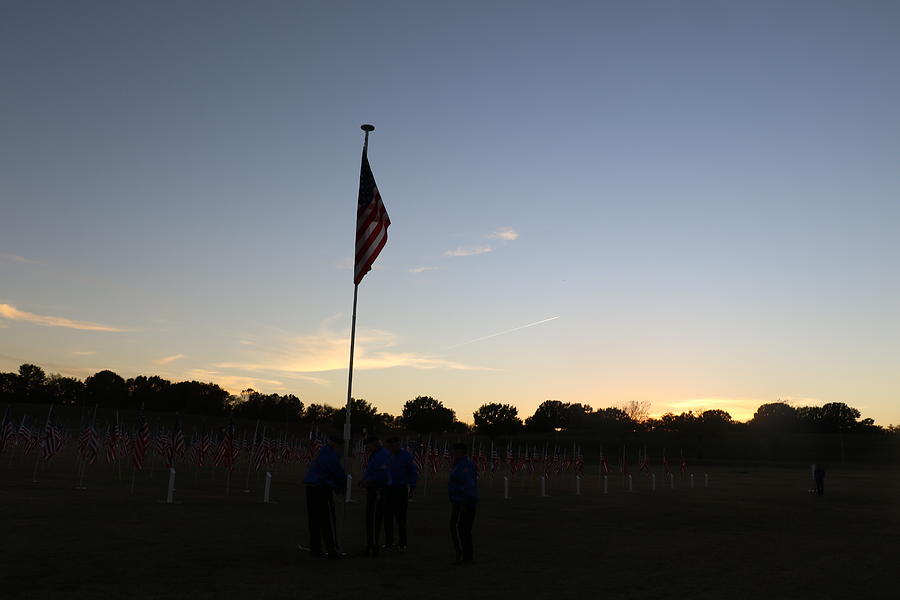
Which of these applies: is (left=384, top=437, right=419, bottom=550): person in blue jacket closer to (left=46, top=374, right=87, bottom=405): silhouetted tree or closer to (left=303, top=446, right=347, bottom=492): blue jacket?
(left=303, top=446, right=347, bottom=492): blue jacket

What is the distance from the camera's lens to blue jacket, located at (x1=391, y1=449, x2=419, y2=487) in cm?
1352

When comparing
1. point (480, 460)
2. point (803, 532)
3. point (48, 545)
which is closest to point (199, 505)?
point (48, 545)

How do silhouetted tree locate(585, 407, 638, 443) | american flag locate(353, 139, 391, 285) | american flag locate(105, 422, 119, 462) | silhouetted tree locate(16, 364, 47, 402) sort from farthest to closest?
1. silhouetted tree locate(16, 364, 47, 402)
2. silhouetted tree locate(585, 407, 638, 443)
3. american flag locate(105, 422, 119, 462)
4. american flag locate(353, 139, 391, 285)

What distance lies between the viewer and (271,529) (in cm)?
1590

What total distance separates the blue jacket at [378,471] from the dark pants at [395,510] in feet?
2.63

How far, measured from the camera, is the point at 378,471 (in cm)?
1236

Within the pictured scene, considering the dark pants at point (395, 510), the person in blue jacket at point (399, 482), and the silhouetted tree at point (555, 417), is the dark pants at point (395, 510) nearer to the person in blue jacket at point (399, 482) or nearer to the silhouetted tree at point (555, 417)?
the person in blue jacket at point (399, 482)

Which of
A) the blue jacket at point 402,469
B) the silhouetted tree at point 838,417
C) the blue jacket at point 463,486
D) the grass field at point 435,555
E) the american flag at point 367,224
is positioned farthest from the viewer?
the silhouetted tree at point 838,417

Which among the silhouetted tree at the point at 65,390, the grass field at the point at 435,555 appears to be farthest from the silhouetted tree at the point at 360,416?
the grass field at the point at 435,555

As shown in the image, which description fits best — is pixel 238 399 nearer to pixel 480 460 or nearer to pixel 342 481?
pixel 480 460

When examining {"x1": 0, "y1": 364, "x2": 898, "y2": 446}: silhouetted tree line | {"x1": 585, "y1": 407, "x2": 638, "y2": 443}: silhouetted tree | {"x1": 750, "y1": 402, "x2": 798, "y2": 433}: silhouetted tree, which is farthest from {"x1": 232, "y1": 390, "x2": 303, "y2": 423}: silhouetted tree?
{"x1": 750, "y1": 402, "x2": 798, "y2": 433}: silhouetted tree

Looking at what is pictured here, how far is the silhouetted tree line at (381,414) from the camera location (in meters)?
160

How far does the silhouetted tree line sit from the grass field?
132875 millimetres

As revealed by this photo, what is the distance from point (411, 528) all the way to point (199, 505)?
27.1ft
